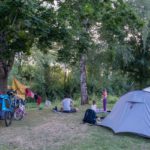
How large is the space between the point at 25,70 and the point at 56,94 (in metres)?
3.22

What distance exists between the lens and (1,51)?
10.1 metres

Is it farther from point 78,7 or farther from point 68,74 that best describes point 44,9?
point 68,74

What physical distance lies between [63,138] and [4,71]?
4347mm

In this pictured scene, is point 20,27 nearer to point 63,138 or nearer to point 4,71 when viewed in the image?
point 4,71

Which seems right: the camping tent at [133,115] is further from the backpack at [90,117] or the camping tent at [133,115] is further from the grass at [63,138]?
the backpack at [90,117]

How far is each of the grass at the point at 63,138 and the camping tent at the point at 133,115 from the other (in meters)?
0.19

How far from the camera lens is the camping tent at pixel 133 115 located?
8.71 meters

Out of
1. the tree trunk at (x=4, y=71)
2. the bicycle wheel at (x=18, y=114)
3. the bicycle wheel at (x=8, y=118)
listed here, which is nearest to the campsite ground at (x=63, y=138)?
the bicycle wheel at (x=8, y=118)

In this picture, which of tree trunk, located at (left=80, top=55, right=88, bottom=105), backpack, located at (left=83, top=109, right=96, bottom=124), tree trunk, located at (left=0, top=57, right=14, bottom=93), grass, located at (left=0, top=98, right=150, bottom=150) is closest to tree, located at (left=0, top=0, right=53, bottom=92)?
tree trunk, located at (left=0, top=57, right=14, bottom=93)

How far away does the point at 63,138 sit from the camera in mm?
8266

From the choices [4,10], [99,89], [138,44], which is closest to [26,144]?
[4,10]

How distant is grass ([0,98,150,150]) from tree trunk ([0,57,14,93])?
1.60m

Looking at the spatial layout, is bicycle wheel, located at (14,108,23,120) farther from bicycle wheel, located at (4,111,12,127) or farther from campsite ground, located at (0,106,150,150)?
bicycle wheel, located at (4,111,12,127)

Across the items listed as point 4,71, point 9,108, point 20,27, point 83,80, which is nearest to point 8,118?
point 9,108
